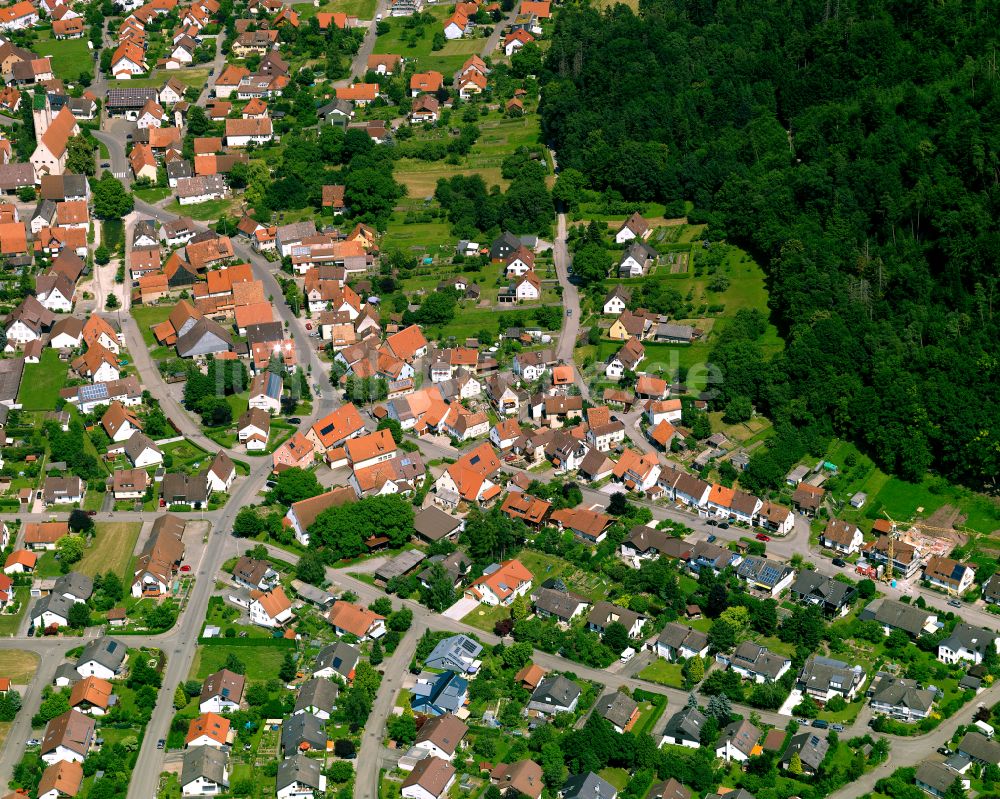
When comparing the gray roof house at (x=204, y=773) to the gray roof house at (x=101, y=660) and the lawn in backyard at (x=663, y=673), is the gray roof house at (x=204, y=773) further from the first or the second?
the lawn in backyard at (x=663, y=673)

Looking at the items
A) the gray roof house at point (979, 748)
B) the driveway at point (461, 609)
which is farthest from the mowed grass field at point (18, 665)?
the gray roof house at point (979, 748)

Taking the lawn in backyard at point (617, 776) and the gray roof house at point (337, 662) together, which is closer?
the lawn in backyard at point (617, 776)

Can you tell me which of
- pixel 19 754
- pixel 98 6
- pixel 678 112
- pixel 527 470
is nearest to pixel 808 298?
pixel 527 470

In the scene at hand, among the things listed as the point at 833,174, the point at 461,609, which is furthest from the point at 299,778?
the point at 833,174

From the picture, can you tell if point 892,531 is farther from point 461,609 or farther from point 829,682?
point 461,609

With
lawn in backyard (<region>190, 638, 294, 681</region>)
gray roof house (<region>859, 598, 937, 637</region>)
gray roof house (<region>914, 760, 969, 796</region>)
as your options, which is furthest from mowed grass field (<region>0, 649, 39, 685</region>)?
gray roof house (<region>914, 760, 969, 796</region>)

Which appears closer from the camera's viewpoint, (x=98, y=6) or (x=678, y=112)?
(x=678, y=112)

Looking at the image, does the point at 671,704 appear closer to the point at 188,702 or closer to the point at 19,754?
the point at 188,702
